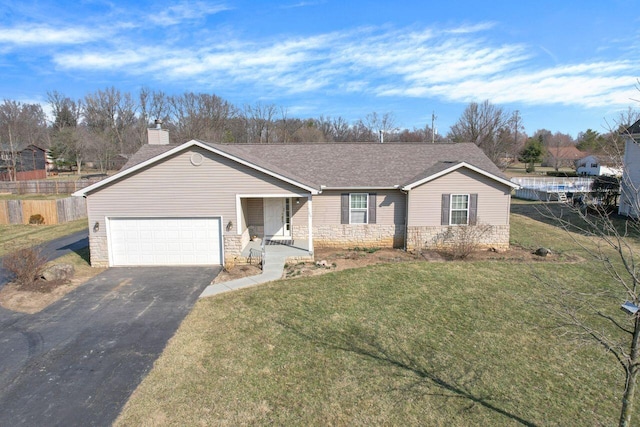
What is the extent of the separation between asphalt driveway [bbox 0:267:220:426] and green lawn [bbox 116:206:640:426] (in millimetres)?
491

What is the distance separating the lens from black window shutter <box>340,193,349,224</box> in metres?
16.1

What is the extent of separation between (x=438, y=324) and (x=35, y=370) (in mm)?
8638

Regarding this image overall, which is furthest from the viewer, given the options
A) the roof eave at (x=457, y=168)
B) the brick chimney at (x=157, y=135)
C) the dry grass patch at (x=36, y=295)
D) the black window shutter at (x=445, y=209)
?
the brick chimney at (x=157, y=135)

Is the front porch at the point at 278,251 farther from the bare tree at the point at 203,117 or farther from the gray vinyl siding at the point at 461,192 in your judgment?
the bare tree at the point at 203,117

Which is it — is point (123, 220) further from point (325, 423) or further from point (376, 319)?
point (325, 423)

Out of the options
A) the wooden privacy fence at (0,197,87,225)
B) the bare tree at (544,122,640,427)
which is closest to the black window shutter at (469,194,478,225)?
the bare tree at (544,122,640,427)

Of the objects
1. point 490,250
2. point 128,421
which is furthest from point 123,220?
point 490,250

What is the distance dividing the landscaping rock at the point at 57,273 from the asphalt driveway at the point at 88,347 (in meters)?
0.84

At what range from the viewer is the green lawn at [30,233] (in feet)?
A: 57.4

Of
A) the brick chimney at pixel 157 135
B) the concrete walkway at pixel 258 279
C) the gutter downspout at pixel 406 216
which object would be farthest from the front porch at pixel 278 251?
the brick chimney at pixel 157 135

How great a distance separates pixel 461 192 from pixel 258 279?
9.45m

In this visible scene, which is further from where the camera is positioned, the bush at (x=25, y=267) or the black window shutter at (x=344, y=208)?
the black window shutter at (x=344, y=208)

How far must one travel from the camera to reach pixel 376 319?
9.00 m

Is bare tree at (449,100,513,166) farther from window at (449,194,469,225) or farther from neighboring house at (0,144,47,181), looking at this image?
neighboring house at (0,144,47,181)
